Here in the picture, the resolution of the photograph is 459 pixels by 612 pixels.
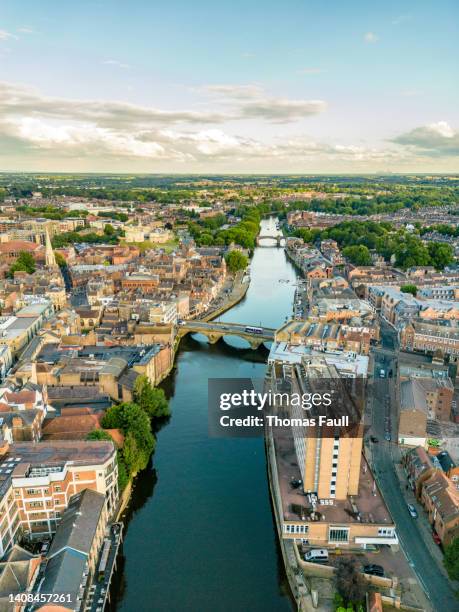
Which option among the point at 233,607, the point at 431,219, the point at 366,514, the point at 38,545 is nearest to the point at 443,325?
the point at 366,514

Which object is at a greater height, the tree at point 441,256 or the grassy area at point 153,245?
the tree at point 441,256

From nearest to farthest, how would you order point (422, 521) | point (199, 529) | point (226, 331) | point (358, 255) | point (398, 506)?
point (422, 521)
point (199, 529)
point (398, 506)
point (226, 331)
point (358, 255)

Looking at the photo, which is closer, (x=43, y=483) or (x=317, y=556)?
(x=317, y=556)

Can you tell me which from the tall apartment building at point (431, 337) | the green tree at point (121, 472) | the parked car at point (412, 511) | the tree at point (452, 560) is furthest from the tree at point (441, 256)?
the green tree at point (121, 472)

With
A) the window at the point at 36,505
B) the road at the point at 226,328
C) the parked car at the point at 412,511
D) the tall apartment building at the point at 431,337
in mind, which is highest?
the tall apartment building at the point at 431,337

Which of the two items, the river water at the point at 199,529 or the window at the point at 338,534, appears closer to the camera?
the river water at the point at 199,529

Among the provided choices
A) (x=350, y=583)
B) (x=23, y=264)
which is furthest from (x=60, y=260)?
(x=350, y=583)

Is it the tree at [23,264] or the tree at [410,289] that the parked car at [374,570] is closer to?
the tree at [410,289]

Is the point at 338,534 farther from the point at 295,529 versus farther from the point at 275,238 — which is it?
the point at 275,238
